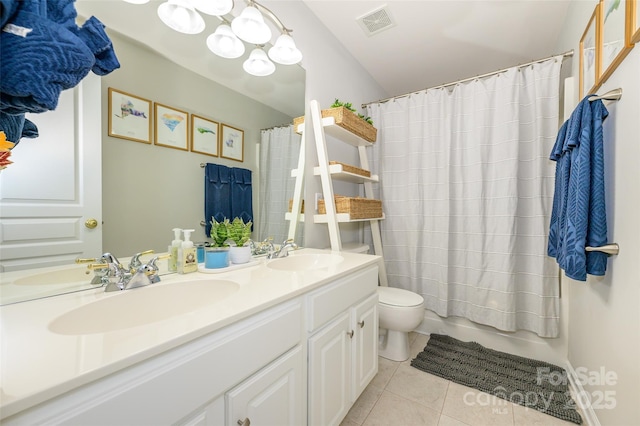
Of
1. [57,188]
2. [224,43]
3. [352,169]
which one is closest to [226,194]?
[57,188]

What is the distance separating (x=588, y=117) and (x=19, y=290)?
2143mm

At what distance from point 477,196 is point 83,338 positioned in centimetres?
220

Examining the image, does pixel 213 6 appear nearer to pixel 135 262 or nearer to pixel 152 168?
pixel 152 168

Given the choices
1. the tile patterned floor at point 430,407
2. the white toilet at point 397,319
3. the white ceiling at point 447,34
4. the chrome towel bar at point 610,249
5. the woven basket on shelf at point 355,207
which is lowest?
the tile patterned floor at point 430,407

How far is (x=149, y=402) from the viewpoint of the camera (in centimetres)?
51

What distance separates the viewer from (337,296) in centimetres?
112

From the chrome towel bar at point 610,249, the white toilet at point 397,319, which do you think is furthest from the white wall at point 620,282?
the white toilet at point 397,319

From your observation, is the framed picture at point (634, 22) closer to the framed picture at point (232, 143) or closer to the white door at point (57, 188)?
the framed picture at point (232, 143)

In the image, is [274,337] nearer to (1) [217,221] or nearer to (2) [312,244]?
(1) [217,221]

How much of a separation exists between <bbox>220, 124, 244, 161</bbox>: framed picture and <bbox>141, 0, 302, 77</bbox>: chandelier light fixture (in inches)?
13.8

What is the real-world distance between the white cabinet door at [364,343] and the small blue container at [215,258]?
25.4 inches

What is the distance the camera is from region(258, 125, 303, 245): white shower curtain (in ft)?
4.85

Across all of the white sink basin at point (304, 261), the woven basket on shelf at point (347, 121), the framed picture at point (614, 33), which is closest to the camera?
→ the framed picture at point (614, 33)

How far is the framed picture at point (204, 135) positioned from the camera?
115 cm
